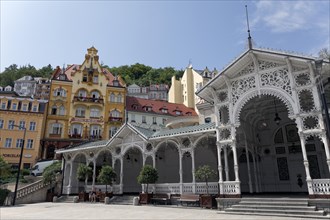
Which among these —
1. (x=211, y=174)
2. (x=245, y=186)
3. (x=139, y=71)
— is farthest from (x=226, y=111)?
(x=139, y=71)

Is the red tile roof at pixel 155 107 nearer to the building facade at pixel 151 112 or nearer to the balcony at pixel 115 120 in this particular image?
the building facade at pixel 151 112

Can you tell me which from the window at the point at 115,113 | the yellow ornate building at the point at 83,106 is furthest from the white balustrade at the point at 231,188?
the window at the point at 115,113

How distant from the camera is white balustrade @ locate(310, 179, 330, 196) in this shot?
11906 millimetres

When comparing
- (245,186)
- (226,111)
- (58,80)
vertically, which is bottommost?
(245,186)

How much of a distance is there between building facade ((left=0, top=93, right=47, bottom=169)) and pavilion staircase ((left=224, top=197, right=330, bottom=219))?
35.1 m

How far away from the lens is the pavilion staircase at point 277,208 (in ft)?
37.2

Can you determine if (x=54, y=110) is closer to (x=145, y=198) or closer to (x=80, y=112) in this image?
(x=80, y=112)

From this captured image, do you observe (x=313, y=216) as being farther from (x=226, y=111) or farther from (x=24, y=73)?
(x=24, y=73)

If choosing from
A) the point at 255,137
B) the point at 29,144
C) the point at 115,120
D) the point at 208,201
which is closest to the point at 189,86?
the point at 115,120

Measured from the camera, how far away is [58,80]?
143ft

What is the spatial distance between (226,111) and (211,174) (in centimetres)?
437

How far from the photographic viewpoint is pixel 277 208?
40.4ft

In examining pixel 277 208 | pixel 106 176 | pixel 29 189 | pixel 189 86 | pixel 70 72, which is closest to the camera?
pixel 277 208

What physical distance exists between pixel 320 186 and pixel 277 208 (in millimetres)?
2332
